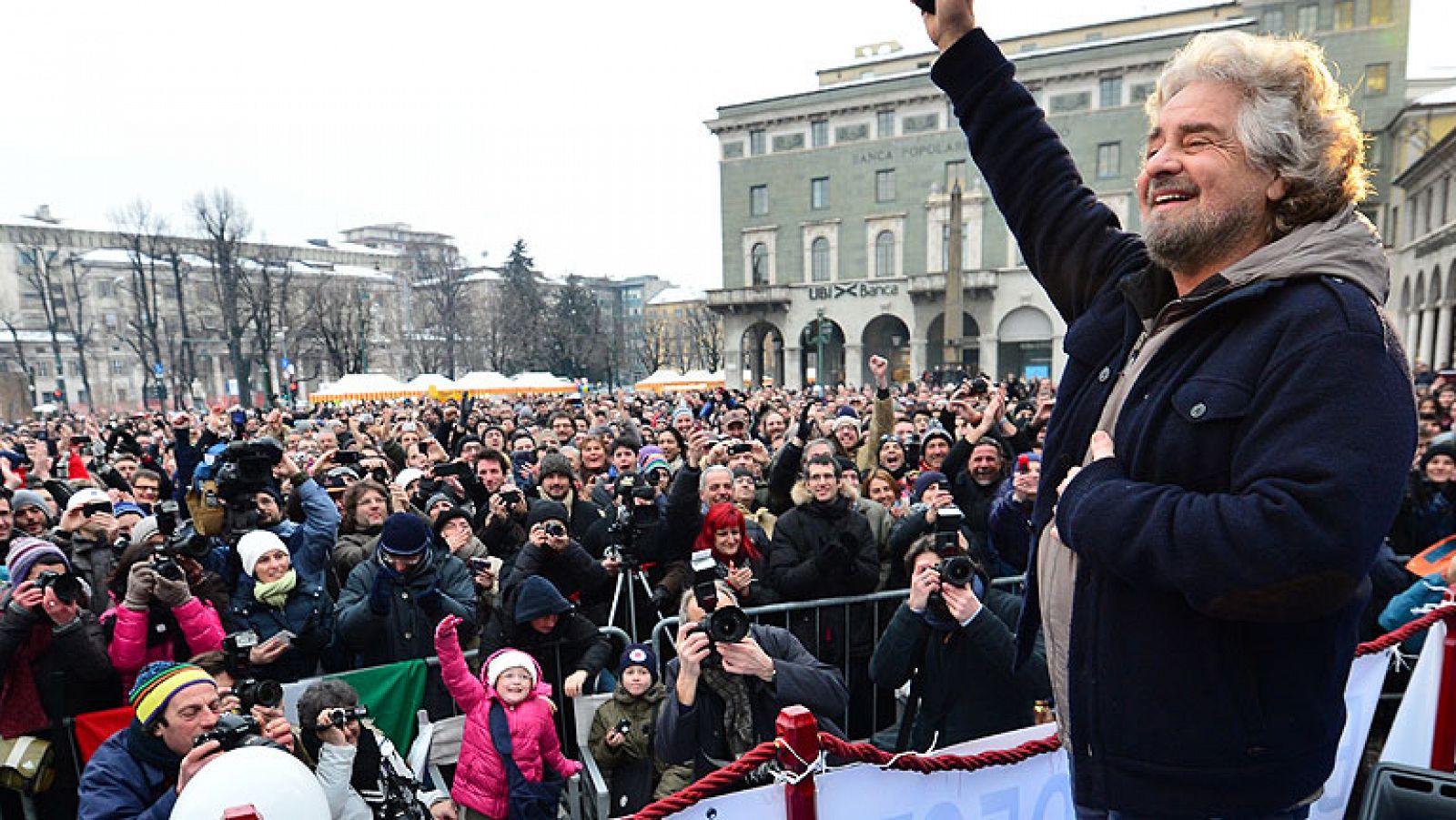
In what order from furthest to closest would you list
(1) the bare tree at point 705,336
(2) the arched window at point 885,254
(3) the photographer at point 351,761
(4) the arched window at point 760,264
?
(1) the bare tree at point 705,336
(4) the arched window at point 760,264
(2) the arched window at point 885,254
(3) the photographer at point 351,761

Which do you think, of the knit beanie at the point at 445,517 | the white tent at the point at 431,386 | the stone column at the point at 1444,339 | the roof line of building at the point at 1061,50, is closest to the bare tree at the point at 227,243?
the white tent at the point at 431,386

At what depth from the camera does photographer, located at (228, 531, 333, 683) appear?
4.78 m

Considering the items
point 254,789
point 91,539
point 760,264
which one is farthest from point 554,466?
point 760,264

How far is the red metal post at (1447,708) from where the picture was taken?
3.10 meters

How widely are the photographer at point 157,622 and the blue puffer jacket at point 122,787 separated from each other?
3.51ft

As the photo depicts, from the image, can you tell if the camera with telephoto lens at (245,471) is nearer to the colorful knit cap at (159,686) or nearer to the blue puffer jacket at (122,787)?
the colorful knit cap at (159,686)

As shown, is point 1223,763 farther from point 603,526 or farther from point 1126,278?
point 603,526

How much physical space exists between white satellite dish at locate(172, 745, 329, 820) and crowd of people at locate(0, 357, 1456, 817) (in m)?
0.35

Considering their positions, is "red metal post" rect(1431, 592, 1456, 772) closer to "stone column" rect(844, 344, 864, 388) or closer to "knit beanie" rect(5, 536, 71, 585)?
"knit beanie" rect(5, 536, 71, 585)

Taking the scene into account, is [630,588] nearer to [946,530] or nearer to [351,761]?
[351,761]

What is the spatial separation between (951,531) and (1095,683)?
156 cm

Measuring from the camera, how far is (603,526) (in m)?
6.25

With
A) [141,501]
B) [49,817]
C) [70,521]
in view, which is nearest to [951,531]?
[49,817]

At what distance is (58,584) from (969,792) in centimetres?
454
